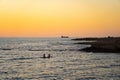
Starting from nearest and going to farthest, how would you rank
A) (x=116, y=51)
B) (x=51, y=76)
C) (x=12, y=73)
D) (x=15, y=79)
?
1. (x=15, y=79)
2. (x=51, y=76)
3. (x=12, y=73)
4. (x=116, y=51)

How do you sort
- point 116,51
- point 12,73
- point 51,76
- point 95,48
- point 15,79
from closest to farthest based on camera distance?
point 15,79
point 51,76
point 12,73
point 116,51
point 95,48

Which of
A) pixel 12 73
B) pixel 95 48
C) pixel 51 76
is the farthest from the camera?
pixel 95 48

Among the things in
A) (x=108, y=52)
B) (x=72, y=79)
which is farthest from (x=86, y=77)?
(x=108, y=52)

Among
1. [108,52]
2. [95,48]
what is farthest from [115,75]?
[95,48]

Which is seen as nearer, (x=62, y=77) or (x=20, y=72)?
(x=62, y=77)

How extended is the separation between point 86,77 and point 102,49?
48.0 m

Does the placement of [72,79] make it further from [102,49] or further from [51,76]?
[102,49]

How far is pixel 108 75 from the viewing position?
40.0 m

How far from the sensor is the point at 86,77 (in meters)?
38.3

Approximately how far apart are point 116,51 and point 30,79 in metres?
48.0

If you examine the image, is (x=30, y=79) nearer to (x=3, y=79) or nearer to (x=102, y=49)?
(x=3, y=79)

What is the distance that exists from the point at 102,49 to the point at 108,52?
4.54 m

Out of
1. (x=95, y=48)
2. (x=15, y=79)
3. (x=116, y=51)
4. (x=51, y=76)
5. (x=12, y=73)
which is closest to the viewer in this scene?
(x=15, y=79)

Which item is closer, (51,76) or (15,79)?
(15,79)
